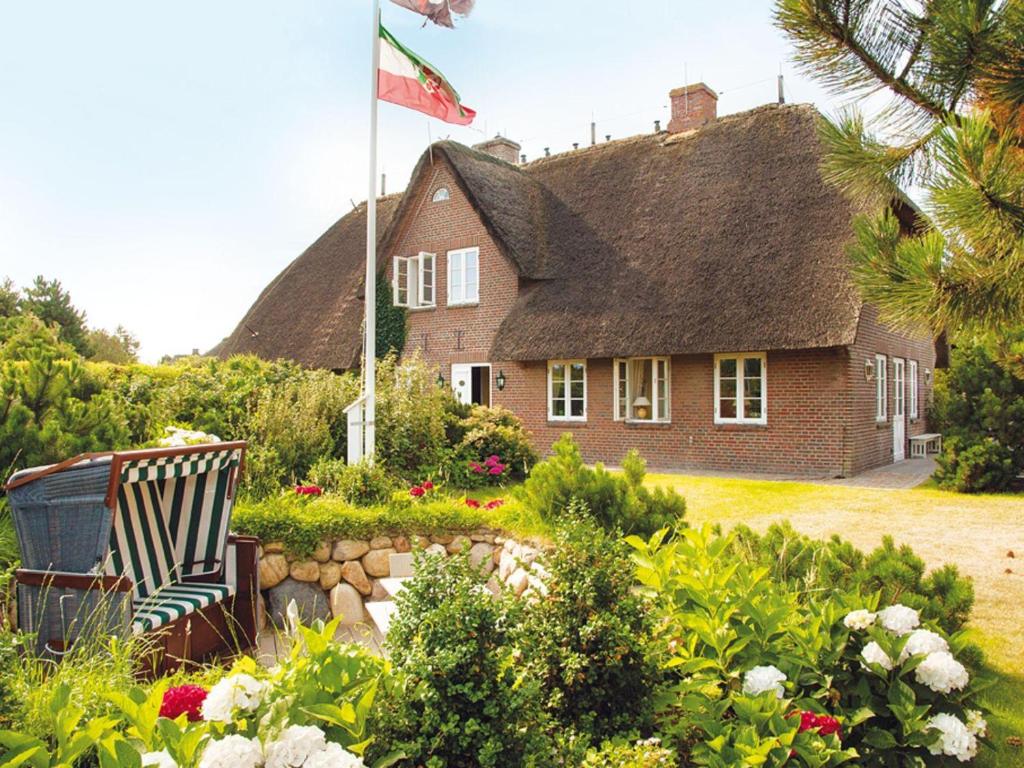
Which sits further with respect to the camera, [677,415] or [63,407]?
[677,415]

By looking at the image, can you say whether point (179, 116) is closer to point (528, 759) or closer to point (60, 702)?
point (60, 702)

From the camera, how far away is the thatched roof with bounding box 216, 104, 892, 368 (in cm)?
1368

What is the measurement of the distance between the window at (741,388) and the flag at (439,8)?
8.23 m

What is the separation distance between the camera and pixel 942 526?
8.38m

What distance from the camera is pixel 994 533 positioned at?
8.00 meters

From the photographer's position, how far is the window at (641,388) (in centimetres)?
1559

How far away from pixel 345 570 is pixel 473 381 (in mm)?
12281

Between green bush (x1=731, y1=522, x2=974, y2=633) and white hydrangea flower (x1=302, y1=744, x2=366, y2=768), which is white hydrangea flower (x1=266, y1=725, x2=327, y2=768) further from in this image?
green bush (x1=731, y1=522, x2=974, y2=633)

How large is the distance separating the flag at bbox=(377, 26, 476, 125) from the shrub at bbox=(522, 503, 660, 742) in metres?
7.96

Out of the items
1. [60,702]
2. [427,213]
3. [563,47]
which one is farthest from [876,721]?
[427,213]

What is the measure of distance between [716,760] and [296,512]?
4637 millimetres

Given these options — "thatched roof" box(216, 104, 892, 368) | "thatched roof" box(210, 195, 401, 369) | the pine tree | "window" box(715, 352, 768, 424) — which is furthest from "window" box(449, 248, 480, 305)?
the pine tree

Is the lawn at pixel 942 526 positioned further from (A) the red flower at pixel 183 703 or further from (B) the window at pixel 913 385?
(B) the window at pixel 913 385

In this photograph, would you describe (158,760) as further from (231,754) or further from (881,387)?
(881,387)
